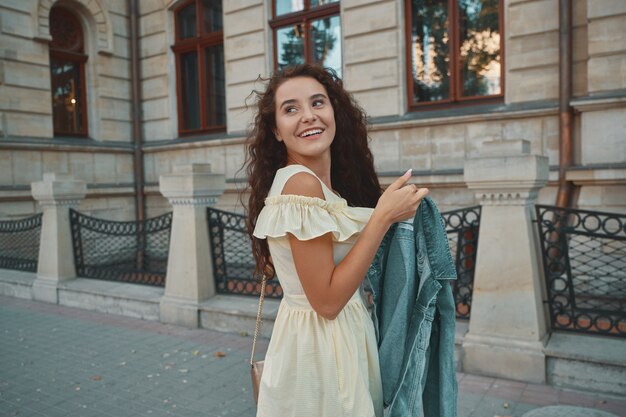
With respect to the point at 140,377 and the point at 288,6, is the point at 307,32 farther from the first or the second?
the point at 140,377

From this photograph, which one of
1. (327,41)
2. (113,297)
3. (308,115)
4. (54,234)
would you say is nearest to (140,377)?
(113,297)

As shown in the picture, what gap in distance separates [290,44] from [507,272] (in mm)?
8601

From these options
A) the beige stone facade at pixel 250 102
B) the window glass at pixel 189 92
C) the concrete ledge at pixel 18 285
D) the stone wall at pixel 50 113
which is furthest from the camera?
the window glass at pixel 189 92

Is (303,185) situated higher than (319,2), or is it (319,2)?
(319,2)

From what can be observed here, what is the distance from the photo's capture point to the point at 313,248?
186cm

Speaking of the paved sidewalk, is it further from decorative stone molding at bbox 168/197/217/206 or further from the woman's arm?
the woman's arm

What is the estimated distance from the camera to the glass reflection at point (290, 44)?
1166 centimetres

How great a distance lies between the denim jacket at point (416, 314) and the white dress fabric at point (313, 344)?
3.4 inches

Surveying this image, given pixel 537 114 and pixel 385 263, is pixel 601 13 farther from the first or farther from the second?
pixel 385 263

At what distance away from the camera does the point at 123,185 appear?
13781 millimetres

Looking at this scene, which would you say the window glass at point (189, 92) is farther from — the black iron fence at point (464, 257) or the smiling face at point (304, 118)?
the smiling face at point (304, 118)

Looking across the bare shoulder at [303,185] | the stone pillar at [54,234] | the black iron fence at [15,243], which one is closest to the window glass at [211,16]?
the stone pillar at [54,234]

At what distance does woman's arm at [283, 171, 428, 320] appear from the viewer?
1853mm

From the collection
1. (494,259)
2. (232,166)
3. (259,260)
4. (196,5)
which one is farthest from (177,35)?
(259,260)
